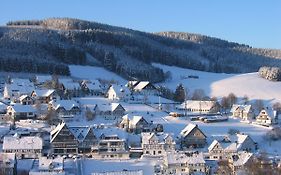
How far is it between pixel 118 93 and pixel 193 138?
16.4 m

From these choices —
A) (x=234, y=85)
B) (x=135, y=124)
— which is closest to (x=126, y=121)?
(x=135, y=124)

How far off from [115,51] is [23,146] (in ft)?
231

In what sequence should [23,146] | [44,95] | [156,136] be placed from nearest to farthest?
[23,146] → [156,136] → [44,95]

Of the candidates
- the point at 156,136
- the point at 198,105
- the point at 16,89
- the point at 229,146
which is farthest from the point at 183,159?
the point at 16,89

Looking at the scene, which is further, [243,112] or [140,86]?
[140,86]

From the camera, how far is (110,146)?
39781 mm

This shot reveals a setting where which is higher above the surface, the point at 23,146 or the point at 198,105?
the point at 198,105

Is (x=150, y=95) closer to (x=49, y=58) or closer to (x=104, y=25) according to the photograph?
(x=49, y=58)

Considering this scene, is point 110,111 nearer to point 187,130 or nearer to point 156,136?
point 187,130

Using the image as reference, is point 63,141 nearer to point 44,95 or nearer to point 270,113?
point 44,95

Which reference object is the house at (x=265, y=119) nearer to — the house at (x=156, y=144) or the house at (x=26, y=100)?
the house at (x=156, y=144)

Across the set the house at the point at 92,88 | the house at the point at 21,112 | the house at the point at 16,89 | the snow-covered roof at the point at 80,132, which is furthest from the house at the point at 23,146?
the house at the point at 92,88

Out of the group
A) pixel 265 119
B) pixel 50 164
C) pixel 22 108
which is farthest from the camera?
pixel 265 119

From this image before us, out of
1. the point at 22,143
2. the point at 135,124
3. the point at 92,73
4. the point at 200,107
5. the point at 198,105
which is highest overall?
the point at 135,124
